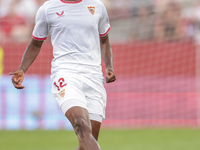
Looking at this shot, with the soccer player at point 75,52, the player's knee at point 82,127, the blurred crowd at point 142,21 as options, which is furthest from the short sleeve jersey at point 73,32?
the blurred crowd at point 142,21

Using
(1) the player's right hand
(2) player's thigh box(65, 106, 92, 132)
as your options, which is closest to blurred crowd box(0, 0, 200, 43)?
(1) the player's right hand

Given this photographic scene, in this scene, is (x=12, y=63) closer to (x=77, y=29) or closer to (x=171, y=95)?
(x=171, y=95)

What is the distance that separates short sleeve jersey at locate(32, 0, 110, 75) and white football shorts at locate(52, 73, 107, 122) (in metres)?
0.09

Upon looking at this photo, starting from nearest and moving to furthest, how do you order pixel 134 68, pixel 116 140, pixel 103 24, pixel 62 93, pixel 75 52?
1. pixel 62 93
2. pixel 75 52
3. pixel 103 24
4. pixel 116 140
5. pixel 134 68

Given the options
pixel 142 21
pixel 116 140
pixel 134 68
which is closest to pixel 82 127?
pixel 116 140

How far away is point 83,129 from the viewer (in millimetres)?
3924

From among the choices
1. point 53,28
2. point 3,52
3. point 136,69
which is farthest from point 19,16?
point 53,28

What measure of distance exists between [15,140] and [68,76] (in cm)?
589

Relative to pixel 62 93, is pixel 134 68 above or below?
below

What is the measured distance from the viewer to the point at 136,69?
42.1 feet

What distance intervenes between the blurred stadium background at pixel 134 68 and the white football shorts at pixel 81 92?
23.6 feet

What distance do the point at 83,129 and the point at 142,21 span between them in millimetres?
9580

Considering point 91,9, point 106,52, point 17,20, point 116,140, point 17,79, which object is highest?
point 91,9

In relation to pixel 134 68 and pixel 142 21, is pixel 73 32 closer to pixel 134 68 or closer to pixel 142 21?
pixel 134 68
